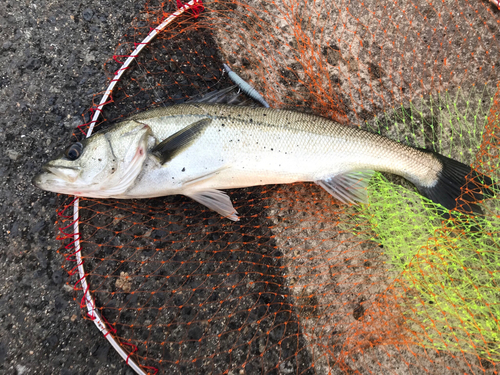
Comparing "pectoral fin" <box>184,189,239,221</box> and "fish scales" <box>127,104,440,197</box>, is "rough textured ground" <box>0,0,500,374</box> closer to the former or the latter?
"fish scales" <box>127,104,440,197</box>

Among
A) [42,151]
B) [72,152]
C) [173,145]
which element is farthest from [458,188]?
[42,151]

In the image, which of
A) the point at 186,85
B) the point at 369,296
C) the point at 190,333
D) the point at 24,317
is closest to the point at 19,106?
the point at 186,85

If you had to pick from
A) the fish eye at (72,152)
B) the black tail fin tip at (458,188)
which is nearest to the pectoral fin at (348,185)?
the black tail fin tip at (458,188)

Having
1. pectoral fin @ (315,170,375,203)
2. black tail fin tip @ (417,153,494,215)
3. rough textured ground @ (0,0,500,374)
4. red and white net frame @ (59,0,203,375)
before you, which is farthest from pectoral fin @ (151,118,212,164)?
black tail fin tip @ (417,153,494,215)

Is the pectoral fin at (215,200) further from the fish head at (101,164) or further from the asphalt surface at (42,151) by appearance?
the asphalt surface at (42,151)

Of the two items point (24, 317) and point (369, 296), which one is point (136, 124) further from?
point (369, 296)

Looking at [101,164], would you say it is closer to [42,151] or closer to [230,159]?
[42,151]
